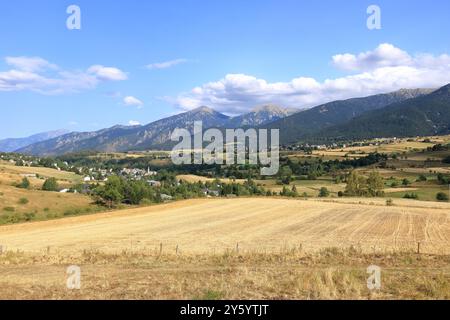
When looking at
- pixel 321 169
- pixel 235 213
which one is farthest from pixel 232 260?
pixel 321 169

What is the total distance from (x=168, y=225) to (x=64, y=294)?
35.6 m

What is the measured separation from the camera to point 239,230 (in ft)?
149

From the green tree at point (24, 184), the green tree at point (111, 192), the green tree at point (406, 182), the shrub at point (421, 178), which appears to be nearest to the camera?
the green tree at point (111, 192)

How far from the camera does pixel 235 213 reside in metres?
62.4

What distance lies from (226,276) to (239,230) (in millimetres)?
26909

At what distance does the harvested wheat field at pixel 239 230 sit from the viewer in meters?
33.8

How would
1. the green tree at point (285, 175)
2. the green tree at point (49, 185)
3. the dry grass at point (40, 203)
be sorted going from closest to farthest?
the dry grass at point (40, 203) < the green tree at point (49, 185) < the green tree at point (285, 175)

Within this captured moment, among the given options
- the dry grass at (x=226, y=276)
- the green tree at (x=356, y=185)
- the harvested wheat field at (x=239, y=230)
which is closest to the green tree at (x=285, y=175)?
the green tree at (x=356, y=185)

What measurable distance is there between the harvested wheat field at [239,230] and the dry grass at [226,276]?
4795 mm

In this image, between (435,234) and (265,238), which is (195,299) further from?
(435,234)

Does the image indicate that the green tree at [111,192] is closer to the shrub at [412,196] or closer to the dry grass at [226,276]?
the shrub at [412,196]

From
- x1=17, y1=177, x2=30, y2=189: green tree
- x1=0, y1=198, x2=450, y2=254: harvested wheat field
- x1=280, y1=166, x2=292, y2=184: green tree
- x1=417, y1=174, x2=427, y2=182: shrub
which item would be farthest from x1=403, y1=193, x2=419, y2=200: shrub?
x1=17, y1=177, x2=30, y2=189: green tree

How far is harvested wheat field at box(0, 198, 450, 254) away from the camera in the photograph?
33781 mm

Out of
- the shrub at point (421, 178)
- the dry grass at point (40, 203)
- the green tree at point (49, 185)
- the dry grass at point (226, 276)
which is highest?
the dry grass at point (226, 276)
